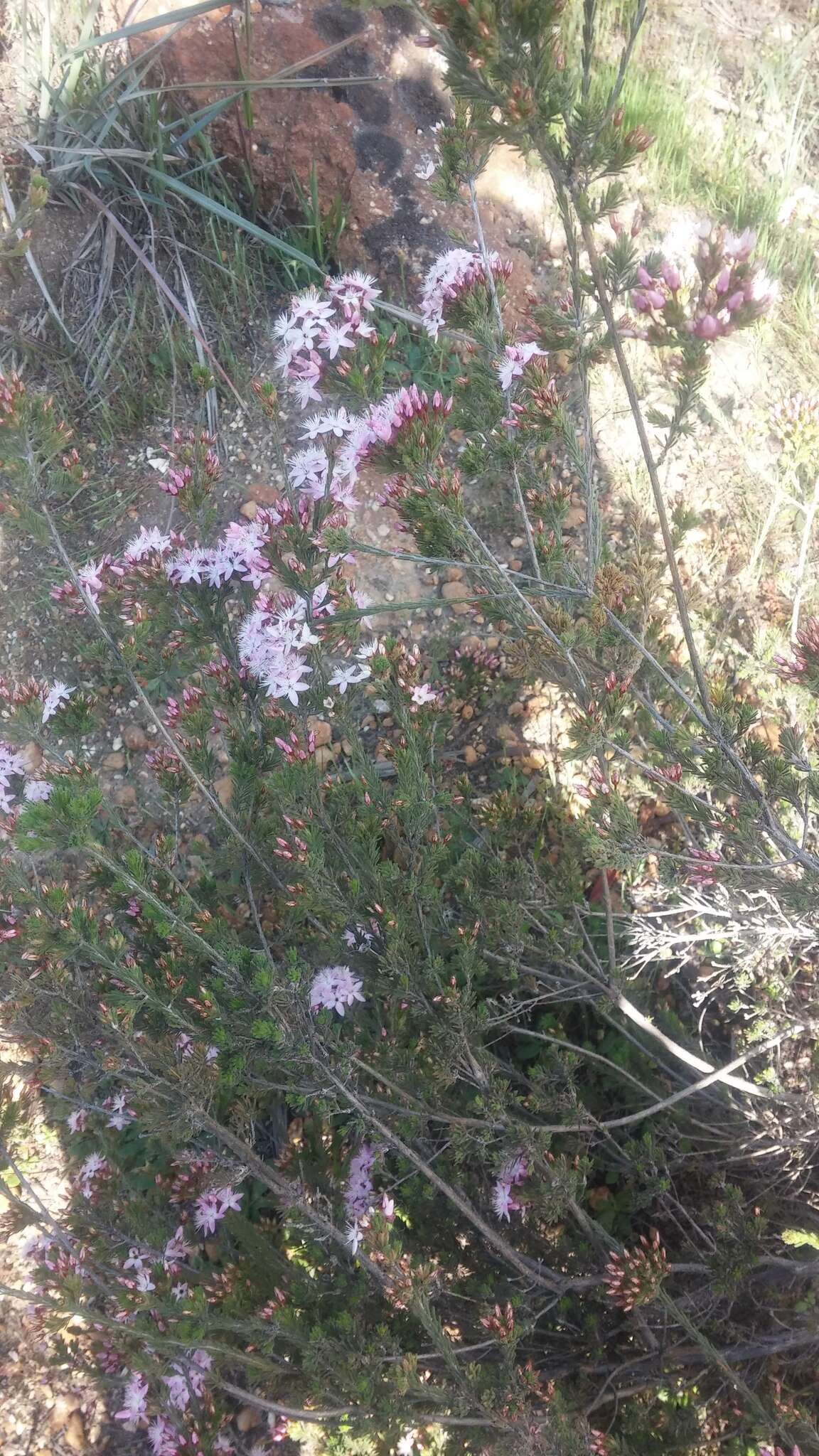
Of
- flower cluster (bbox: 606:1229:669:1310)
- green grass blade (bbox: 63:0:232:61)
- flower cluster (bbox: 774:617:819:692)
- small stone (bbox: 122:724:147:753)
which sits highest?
green grass blade (bbox: 63:0:232:61)

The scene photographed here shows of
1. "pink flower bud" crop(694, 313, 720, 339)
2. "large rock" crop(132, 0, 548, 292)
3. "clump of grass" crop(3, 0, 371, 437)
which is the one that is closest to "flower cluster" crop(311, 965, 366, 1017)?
"pink flower bud" crop(694, 313, 720, 339)

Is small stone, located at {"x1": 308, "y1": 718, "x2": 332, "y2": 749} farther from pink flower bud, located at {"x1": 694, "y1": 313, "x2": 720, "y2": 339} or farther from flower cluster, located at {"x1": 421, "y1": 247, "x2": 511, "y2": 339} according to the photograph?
pink flower bud, located at {"x1": 694, "y1": 313, "x2": 720, "y2": 339}

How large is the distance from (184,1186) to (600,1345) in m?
1.07

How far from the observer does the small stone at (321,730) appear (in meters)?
3.39

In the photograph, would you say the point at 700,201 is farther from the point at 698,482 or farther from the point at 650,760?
the point at 650,760

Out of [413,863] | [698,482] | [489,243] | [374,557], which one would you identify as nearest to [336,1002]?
[413,863]

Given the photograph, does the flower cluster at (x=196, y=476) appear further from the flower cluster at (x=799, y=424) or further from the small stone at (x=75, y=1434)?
the small stone at (x=75, y=1434)

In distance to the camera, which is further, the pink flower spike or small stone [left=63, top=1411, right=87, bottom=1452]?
small stone [left=63, top=1411, right=87, bottom=1452]

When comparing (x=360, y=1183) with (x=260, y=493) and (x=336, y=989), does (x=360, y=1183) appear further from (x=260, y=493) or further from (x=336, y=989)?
(x=260, y=493)

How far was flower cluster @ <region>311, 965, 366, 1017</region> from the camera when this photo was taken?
234 cm

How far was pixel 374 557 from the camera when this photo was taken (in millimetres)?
3771

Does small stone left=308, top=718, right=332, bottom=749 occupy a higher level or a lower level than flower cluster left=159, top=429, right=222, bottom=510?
lower

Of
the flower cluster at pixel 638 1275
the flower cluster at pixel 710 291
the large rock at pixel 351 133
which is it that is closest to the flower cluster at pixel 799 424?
the flower cluster at pixel 710 291

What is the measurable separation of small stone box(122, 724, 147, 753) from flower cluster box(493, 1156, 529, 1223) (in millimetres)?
2043
